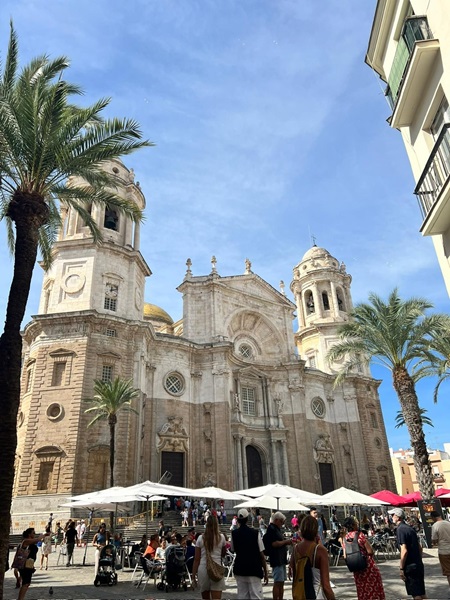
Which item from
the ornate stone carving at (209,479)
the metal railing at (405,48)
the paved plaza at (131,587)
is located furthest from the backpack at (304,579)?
the ornate stone carving at (209,479)

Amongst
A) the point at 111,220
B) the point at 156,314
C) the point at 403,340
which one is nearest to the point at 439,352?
the point at 403,340

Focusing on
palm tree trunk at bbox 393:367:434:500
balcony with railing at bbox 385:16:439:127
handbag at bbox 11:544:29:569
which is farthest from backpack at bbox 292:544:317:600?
palm tree trunk at bbox 393:367:434:500

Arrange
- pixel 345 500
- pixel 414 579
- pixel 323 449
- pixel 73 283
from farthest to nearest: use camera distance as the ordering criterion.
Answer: pixel 323 449
pixel 73 283
pixel 345 500
pixel 414 579

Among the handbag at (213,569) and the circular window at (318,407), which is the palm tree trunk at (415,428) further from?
the circular window at (318,407)

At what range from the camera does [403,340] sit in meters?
22.1

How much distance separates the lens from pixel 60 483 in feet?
84.4

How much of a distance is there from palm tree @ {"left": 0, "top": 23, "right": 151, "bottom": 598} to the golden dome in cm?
3790

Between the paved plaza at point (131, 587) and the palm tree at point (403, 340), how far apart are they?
237 inches

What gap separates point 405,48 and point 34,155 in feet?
33.7

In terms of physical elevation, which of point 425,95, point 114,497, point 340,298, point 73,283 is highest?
point 340,298

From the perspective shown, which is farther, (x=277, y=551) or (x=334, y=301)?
(x=334, y=301)

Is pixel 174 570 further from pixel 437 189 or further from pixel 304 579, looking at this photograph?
pixel 437 189

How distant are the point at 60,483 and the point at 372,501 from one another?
675 inches

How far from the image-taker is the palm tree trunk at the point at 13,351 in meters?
9.83
